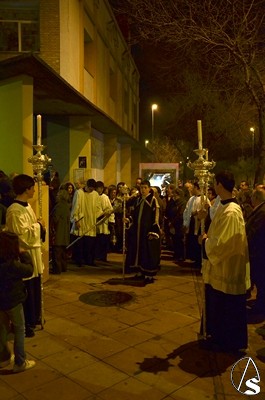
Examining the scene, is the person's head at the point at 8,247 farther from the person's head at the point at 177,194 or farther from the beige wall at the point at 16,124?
the person's head at the point at 177,194

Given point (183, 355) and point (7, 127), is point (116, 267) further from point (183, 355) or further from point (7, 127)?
point (183, 355)

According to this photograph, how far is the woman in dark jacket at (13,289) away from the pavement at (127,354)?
9.1 inches

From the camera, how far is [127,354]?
497cm

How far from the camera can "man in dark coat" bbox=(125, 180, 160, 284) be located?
27.3ft

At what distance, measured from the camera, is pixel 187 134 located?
1270 inches

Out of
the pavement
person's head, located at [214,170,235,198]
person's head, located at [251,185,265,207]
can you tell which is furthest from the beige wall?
person's head, located at [214,170,235,198]

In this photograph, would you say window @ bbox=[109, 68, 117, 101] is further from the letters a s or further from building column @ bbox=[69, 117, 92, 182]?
the letters a s

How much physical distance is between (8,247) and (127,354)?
1.84m

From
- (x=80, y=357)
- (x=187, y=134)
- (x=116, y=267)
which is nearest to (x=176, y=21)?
(x=116, y=267)

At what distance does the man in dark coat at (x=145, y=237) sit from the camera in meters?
8.34

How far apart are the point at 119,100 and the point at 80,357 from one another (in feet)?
71.5

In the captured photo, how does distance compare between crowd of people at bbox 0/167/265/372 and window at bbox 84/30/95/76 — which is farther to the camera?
window at bbox 84/30/95/76

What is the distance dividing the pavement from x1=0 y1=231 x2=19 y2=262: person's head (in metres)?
1.19

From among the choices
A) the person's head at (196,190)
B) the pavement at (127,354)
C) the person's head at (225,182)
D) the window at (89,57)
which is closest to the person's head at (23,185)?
the pavement at (127,354)
